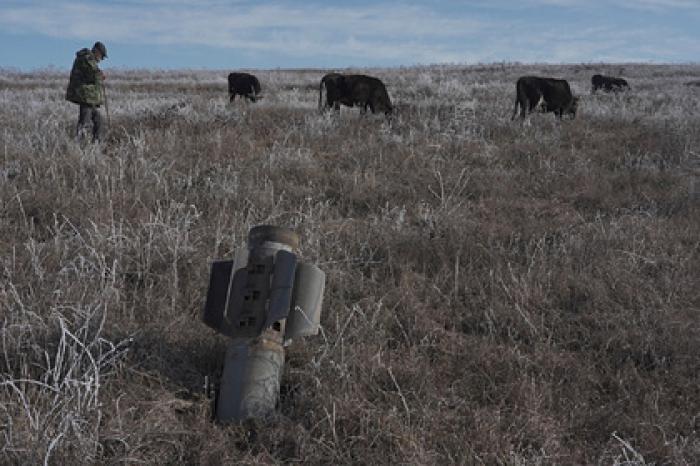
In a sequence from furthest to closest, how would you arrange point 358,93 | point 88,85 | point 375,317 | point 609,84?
point 609,84
point 358,93
point 88,85
point 375,317

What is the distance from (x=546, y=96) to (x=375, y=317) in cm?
1156

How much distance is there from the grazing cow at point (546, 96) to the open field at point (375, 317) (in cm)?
643

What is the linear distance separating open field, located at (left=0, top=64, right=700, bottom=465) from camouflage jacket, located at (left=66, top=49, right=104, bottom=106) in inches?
102

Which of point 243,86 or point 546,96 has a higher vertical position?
point 243,86

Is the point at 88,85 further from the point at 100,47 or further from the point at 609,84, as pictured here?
the point at 609,84

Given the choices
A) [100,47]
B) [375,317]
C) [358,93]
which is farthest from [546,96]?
[375,317]

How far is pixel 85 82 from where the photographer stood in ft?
32.3

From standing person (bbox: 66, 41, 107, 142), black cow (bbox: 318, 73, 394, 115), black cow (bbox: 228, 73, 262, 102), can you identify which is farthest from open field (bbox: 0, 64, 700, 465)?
black cow (bbox: 228, 73, 262, 102)

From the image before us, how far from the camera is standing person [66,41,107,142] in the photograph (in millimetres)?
9711

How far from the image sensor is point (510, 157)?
840 cm

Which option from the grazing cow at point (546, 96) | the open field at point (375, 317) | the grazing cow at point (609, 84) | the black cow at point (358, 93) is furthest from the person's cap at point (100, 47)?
the grazing cow at point (609, 84)

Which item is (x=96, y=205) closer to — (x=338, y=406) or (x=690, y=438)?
(x=338, y=406)

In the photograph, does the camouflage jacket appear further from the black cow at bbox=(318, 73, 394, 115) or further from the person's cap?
the black cow at bbox=(318, 73, 394, 115)

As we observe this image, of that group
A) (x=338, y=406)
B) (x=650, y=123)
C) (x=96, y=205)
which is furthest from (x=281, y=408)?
(x=650, y=123)
